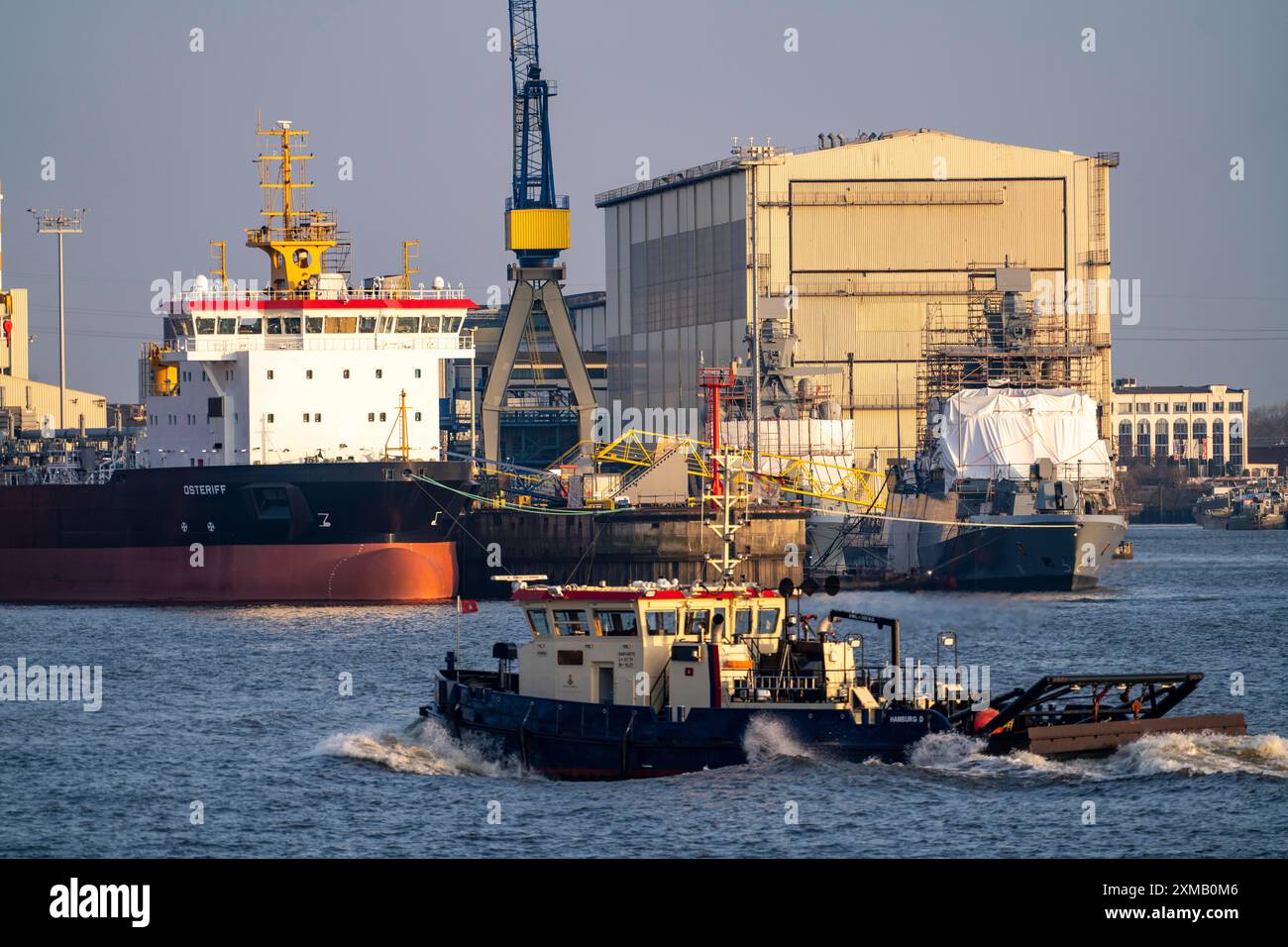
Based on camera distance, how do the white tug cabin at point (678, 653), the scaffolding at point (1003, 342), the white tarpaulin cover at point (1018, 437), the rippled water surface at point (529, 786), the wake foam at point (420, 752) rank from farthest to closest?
the scaffolding at point (1003, 342) < the white tarpaulin cover at point (1018, 437) < the wake foam at point (420, 752) < the white tug cabin at point (678, 653) < the rippled water surface at point (529, 786)

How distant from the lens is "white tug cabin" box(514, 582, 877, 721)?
115ft

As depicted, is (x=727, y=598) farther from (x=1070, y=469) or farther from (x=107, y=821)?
(x=1070, y=469)

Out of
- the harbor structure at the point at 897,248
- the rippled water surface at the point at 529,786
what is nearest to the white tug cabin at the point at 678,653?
the rippled water surface at the point at 529,786

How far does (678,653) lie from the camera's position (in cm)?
3541

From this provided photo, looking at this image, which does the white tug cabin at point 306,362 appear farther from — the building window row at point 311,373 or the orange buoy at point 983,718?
the orange buoy at point 983,718

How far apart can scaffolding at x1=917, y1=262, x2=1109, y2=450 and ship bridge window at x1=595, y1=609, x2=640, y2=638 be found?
234 feet

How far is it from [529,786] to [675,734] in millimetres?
2983

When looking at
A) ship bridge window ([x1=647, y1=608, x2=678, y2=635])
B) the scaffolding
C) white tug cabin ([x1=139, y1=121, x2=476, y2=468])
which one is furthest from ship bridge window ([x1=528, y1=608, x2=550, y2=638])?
the scaffolding

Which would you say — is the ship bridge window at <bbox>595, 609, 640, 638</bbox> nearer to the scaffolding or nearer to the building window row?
the building window row

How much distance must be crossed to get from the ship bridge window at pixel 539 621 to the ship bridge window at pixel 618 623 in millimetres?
1195

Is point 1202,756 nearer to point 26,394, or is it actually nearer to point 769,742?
point 769,742

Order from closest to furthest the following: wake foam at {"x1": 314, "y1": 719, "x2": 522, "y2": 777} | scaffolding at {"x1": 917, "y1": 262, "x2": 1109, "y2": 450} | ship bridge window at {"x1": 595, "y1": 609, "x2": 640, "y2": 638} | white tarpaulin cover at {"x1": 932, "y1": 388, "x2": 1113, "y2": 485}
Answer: ship bridge window at {"x1": 595, "y1": 609, "x2": 640, "y2": 638} < wake foam at {"x1": 314, "y1": 719, "x2": 522, "y2": 777} < white tarpaulin cover at {"x1": 932, "y1": 388, "x2": 1113, "y2": 485} < scaffolding at {"x1": 917, "y1": 262, "x2": 1109, "y2": 450}

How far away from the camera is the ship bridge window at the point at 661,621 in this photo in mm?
36062
